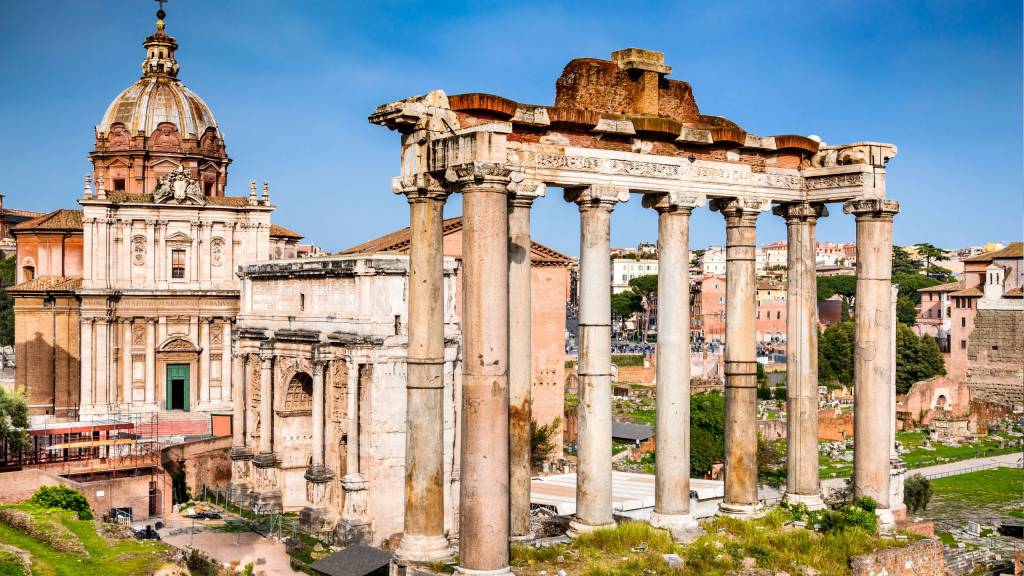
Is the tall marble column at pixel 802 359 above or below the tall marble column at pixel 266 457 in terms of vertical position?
above

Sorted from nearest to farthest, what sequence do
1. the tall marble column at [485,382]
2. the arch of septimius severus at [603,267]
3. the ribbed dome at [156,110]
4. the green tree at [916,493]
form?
the tall marble column at [485,382]
the arch of septimius severus at [603,267]
the green tree at [916,493]
the ribbed dome at [156,110]

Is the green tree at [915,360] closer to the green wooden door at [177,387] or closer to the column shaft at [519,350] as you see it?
the green wooden door at [177,387]

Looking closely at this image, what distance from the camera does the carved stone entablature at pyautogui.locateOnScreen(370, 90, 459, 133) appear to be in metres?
12.9

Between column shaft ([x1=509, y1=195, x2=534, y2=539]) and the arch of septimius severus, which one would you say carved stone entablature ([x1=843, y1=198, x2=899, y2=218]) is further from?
column shaft ([x1=509, y1=195, x2=534, y2=539])

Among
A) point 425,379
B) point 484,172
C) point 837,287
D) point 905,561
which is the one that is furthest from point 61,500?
point 837,287

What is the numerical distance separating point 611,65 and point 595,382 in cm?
419

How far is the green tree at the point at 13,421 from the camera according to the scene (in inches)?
1287

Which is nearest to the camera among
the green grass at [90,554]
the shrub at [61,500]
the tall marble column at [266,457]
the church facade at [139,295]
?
the green grass at [90,554]

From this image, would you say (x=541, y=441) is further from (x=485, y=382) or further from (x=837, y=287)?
(x=837, y=287)

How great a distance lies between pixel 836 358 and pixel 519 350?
6581 centimetres

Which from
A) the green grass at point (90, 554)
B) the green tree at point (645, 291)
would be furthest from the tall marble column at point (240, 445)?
the green tree at point (645, 291)

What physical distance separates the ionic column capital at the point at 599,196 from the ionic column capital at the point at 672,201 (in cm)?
67

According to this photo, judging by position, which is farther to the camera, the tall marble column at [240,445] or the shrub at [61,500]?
the tall marble column at [240,445]

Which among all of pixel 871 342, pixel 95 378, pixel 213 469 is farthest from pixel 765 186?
pixel 95 378
